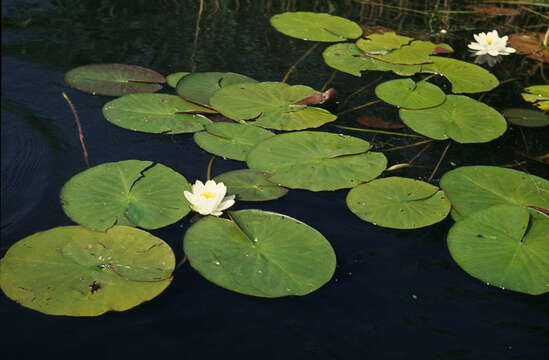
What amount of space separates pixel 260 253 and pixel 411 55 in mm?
2351

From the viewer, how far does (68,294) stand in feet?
5.43

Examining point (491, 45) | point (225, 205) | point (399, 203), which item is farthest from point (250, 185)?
point (491, 45)

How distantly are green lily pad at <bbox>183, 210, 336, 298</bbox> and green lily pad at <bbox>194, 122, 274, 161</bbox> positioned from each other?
493 millimetres

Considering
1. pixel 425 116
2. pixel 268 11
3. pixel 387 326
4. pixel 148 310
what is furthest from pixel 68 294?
pixel 268 11

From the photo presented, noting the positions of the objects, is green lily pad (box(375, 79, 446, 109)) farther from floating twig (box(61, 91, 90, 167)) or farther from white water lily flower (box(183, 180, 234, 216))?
floating twig (box(61, 91, 90, 167))

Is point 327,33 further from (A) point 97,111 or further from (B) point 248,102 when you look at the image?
(A) point 97,111

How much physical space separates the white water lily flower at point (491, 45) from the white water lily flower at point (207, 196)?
271cm

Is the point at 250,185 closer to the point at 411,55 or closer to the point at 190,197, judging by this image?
the point at 190,197

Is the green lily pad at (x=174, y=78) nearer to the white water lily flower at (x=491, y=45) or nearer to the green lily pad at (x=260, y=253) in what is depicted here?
the green lily pad at (x=260, y=253)

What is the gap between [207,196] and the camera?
199 centimetres

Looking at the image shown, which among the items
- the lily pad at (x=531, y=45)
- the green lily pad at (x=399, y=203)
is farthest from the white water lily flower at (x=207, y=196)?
the lily pad at (x=531, y=45)

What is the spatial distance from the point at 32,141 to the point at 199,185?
41.1 inches

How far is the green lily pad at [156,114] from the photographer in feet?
8.52

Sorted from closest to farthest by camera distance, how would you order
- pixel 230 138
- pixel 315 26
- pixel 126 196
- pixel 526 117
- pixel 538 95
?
pixel 126 196, pixel 230 138, pixel 526 117, pixel 538 95, pixel 315 26
